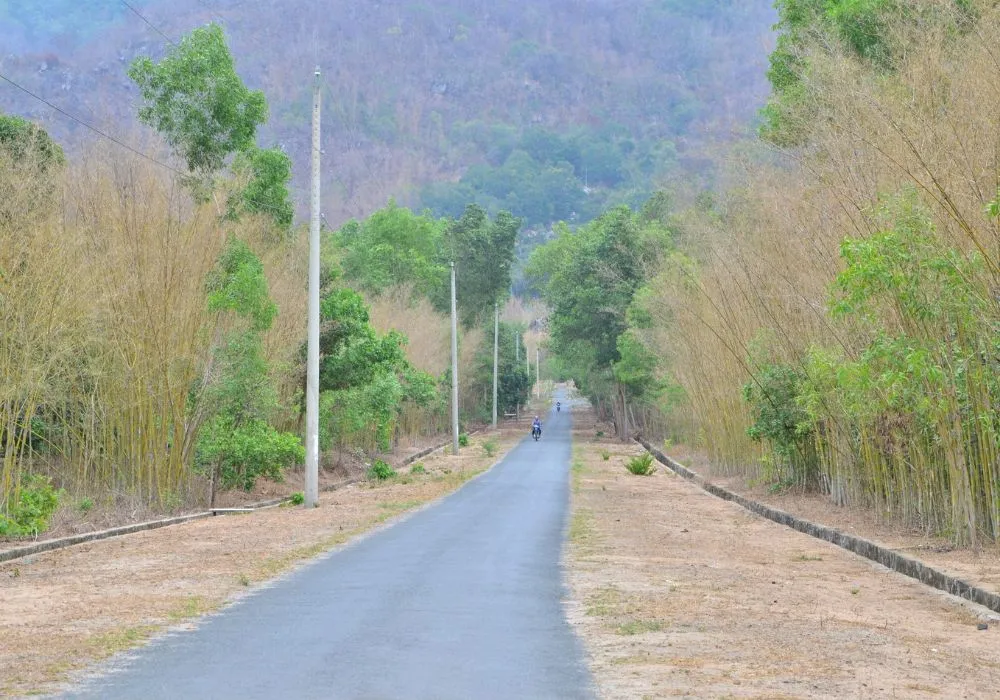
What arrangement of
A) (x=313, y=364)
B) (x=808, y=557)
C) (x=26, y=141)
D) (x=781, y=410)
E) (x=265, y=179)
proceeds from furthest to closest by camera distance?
(x=265, y=179) < (x=313, y=364) < (x=26, y=141) < (x=781, y=410) < (x=808, y=557)

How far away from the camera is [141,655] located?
8.00m

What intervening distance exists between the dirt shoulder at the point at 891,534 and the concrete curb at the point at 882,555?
0.35 feet

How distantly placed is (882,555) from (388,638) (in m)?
8.51

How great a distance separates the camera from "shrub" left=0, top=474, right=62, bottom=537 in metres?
15.8

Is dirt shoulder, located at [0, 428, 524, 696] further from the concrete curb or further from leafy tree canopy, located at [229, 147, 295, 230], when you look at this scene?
leafy tree canopy, located at [229, 147, 295, 230]

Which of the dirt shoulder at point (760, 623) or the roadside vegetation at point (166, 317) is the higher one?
the roadside vegetation at point (166, 317)

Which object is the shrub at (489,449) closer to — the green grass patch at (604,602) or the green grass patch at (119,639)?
the green grass patch at (604,602)

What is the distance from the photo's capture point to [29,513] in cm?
1636

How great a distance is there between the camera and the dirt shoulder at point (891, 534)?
12750 mm

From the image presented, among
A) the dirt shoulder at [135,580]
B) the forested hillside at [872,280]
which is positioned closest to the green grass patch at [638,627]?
the dirt shoulder at [135,580]

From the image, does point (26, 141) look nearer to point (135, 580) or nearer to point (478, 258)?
point (135, 580)

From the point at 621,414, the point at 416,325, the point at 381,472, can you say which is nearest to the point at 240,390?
the point at 381,472

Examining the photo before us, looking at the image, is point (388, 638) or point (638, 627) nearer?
point (388, 638)

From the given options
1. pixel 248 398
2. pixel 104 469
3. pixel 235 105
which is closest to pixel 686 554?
pixel 104 469
